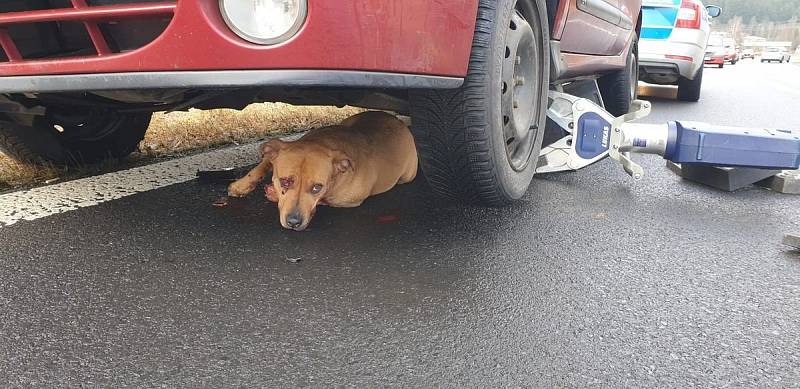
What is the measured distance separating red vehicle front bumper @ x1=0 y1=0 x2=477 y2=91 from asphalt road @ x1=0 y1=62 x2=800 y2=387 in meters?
0.58

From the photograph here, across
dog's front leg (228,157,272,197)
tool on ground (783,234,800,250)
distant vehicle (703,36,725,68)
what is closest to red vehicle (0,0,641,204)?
dog's front leg (228,157,272,197)

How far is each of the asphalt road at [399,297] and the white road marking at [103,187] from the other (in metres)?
0.10

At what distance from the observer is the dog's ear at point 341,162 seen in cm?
231

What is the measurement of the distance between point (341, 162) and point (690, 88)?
6.84m

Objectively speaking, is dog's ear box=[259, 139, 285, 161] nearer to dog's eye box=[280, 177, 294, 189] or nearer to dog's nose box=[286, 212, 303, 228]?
dog's eye box=[280, 177, 294, 189]

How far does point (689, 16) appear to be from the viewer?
6.74 meters

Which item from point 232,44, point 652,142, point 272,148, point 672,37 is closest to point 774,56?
point 672,37

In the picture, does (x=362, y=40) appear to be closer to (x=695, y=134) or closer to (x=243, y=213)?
(x=243, y=213)

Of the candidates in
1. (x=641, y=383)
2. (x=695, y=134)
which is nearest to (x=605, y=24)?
(x=695, y=134)

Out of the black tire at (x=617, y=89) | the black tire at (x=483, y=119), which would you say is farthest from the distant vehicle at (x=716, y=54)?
the black tire at (x=483, y=119)

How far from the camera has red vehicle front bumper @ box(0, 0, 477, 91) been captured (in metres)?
1.41

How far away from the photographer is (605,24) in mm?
3592

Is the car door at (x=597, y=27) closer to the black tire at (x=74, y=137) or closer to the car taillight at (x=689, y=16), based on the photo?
the black tire at (x=74, y=137)

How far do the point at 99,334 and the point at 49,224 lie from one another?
0.93 metres
